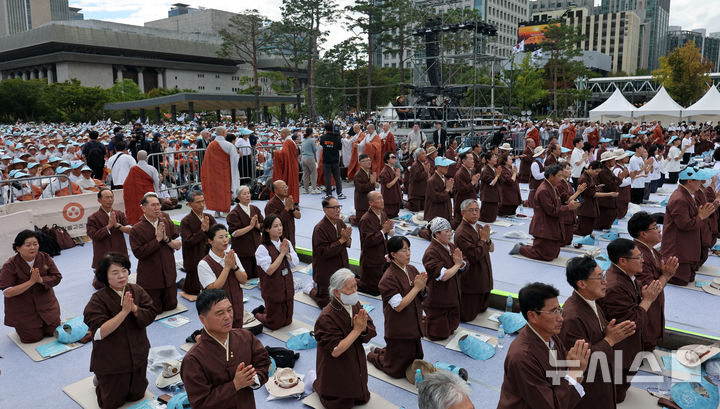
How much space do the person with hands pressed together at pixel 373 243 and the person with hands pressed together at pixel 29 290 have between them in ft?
12.7

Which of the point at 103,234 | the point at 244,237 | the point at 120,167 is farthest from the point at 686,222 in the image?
the point at 120,167

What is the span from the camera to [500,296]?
6758mm

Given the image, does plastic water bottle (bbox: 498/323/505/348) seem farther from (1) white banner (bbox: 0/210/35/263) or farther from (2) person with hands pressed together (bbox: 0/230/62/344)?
(1) white banner (bbox: 0/210/35/263)

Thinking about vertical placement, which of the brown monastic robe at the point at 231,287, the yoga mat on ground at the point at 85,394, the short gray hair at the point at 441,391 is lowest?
the yoga mat on ground at the point at 85,394

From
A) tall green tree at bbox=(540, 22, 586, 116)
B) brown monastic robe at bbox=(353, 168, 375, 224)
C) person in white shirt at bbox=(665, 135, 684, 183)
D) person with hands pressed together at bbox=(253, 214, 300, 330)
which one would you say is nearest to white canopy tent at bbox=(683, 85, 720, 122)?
person in white shirt at bbox=(665, 135, 684, 183)

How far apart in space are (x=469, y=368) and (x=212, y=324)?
2.99 metres

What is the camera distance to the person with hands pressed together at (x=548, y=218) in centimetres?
802

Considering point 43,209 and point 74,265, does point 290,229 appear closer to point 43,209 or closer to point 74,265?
point 74,265

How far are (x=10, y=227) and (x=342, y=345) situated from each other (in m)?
7.55

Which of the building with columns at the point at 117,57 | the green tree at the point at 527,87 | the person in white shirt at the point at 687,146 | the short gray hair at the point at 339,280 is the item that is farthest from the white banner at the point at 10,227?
the building with columns at the point at 117,57

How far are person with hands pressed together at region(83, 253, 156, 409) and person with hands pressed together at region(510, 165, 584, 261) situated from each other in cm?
610

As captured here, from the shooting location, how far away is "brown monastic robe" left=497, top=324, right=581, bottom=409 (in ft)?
10.4

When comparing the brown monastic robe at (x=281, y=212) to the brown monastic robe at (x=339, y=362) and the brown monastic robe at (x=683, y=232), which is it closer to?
the brown monastic robe at (x=339, y=362)

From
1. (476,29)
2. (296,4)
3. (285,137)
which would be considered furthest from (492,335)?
(296,4)
